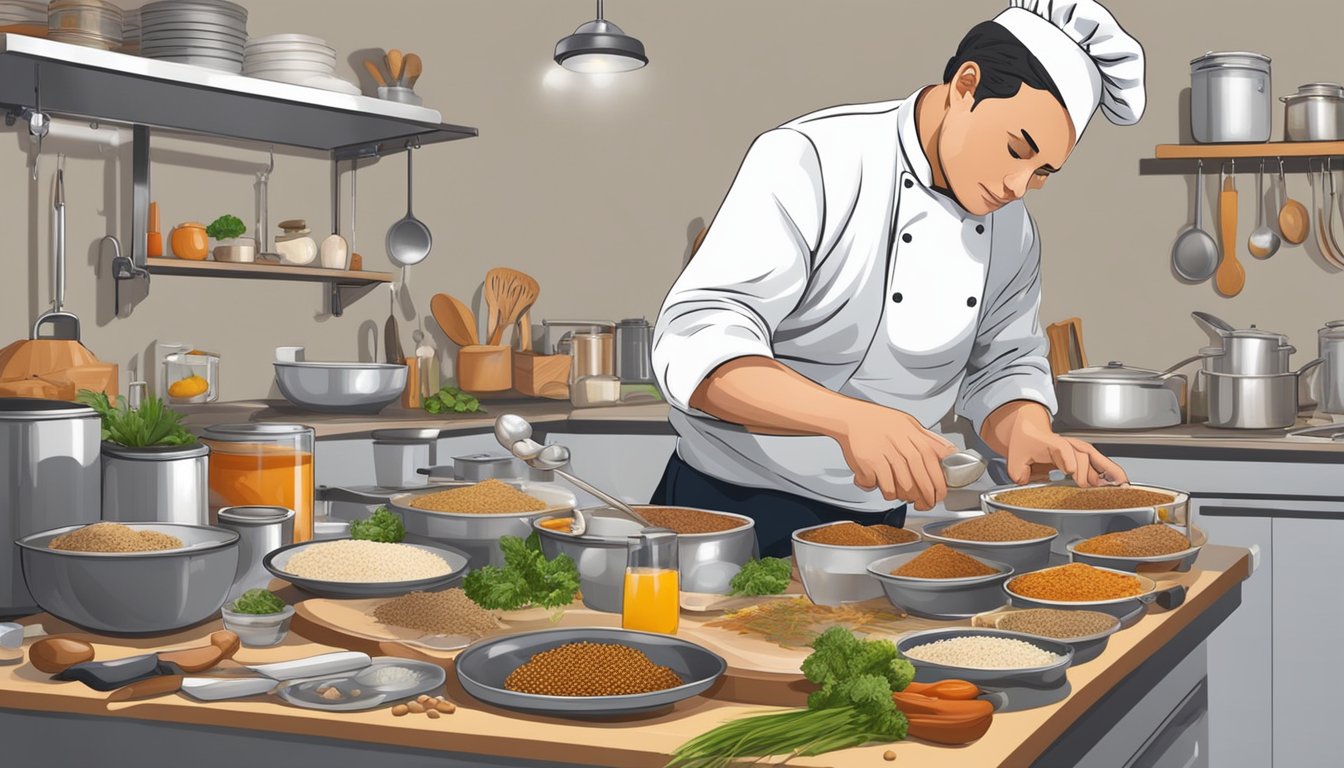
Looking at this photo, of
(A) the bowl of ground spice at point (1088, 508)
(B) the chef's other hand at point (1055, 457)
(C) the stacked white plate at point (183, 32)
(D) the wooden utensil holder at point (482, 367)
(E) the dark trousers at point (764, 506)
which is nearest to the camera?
(A) the bowl of ground spice at point (1088, 508)

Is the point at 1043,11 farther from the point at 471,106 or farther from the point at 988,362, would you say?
the point at 471,106

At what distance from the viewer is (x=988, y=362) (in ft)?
6.93

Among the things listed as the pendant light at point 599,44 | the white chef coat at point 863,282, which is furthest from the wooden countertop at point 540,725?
the pendant light at point 599,44

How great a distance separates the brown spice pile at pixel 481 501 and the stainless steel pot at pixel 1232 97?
8.74ft

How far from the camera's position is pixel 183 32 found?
3.00 metres

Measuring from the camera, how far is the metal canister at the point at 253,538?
1.43 metres

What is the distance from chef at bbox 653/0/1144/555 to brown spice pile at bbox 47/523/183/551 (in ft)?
2.40

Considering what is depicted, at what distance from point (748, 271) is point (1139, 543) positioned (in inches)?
25.7

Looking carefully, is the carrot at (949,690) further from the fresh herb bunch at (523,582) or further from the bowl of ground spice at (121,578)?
the bowl of ground spice at (121,578)

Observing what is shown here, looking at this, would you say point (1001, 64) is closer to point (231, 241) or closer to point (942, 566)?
point (942, 566)

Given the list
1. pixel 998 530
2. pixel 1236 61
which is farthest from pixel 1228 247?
pixel 998 530

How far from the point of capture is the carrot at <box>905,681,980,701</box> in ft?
3.19

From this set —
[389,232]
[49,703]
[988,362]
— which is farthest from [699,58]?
[49,703]

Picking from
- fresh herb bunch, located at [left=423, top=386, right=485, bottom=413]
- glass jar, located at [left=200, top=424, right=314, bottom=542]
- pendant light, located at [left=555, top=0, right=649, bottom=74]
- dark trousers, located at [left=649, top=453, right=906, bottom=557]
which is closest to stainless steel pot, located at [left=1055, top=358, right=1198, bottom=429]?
dark trousers, located at [left=649, top=453, right=906, bottom=557]
